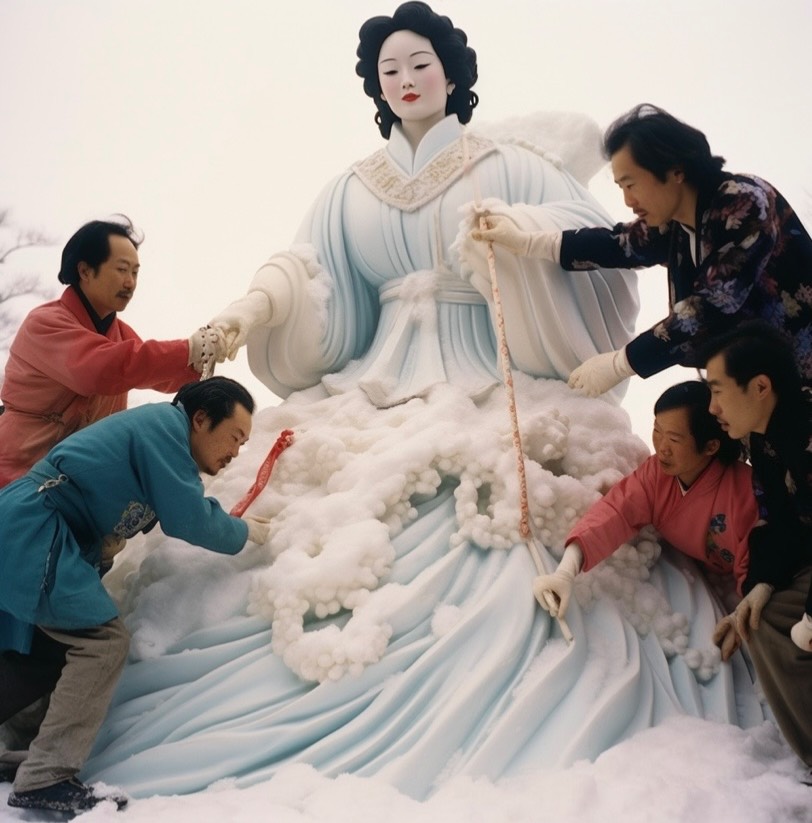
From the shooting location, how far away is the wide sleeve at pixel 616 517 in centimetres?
187

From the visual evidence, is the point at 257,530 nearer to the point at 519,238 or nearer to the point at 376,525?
the point at 376,525

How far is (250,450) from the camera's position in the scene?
7.63 ft

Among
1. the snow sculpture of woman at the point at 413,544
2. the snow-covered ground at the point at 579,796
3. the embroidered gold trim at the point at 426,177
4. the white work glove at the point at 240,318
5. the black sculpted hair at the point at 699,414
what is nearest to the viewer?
the snow-covered ground at the point at 579,796

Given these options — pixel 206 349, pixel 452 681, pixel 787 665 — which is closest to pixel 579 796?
pixel 452 681

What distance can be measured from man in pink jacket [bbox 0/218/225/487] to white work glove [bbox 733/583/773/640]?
4.42 feet

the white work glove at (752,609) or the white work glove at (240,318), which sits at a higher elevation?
the white work glove at (240,318)

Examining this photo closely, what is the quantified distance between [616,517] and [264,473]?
85cm

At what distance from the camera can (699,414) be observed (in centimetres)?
193

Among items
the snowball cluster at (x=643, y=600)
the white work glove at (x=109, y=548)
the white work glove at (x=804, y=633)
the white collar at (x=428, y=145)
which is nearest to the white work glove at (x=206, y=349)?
the white work glove at (x=109, y=548)

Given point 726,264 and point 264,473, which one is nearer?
point 726,264

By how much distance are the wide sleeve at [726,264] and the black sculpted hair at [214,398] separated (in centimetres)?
91

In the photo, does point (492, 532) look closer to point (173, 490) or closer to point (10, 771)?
point (173, 490)

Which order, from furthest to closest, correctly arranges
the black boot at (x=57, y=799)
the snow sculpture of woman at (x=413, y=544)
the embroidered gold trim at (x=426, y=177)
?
the embroidered gold trim at (x=426, y=177) → the snow sculpture of woman at (x=413, y=544) → the black boot at (x=57, y=799)

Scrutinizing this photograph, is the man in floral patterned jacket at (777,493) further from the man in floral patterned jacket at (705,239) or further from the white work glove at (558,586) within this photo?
the white work glove at (558,586)
